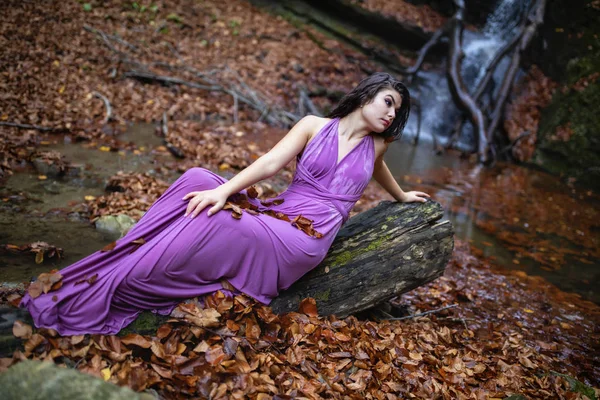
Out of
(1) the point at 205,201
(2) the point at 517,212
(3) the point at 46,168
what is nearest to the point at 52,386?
(1) the point at 205,201

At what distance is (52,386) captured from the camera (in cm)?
146

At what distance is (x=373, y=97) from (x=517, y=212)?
6.06 m

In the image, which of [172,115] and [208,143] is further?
[172,115]

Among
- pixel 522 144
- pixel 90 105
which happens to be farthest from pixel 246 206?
pixel 522 144

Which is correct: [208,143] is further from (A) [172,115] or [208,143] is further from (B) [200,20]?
(B) [200,20]

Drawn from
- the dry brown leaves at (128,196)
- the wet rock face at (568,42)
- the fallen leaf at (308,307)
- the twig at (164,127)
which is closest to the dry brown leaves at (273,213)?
the fallen leaf at (308,307)

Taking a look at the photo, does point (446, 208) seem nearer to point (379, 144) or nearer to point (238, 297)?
point (379, 144)

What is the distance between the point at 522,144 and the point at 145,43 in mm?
10678

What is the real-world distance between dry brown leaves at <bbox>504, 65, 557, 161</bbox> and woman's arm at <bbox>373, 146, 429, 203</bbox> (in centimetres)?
985

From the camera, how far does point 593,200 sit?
941 cm

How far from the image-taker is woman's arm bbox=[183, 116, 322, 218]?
254 centimetres

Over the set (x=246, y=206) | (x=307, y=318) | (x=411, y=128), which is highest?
(x=246, y=206)

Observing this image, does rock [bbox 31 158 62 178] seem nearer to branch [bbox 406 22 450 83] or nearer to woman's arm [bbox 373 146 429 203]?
woman's arm [bbox 373 146 429 203]

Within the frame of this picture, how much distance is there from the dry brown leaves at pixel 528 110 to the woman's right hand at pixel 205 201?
37.6ft
